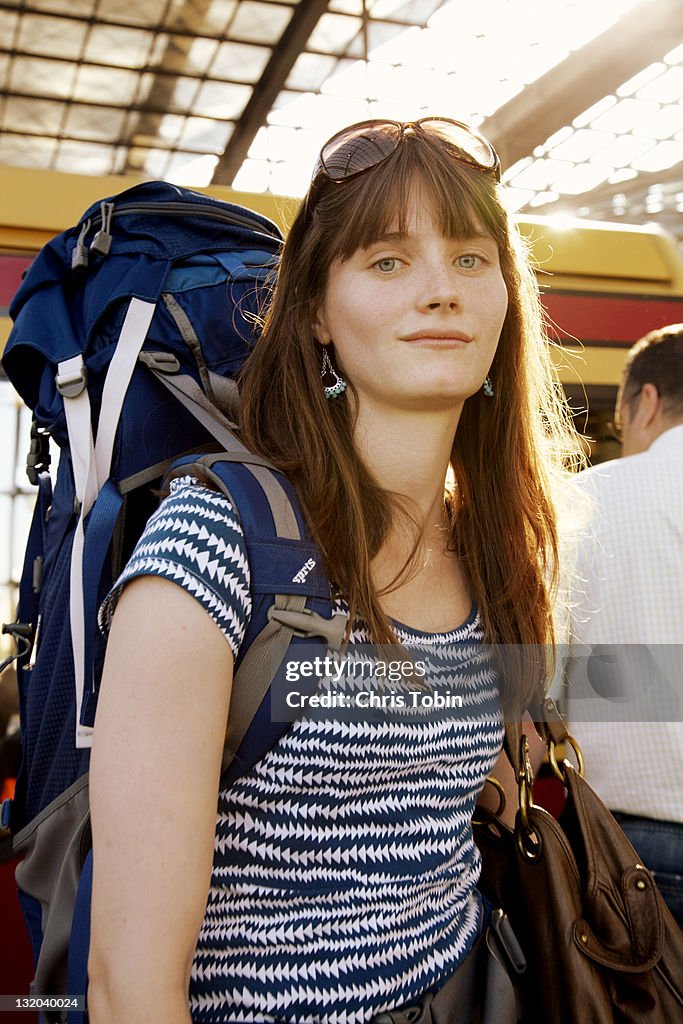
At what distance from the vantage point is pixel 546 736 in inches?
56.7

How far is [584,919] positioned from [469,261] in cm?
98

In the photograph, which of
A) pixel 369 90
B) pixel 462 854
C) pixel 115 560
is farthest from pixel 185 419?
pixel 369 90

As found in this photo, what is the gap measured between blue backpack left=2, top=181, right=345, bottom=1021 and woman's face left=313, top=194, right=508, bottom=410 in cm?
22

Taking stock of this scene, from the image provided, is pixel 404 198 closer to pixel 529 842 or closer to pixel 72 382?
pixel 72 382

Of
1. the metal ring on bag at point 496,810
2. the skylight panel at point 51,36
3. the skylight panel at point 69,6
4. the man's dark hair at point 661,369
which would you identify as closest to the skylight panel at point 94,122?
the skylight panel at point 51,36

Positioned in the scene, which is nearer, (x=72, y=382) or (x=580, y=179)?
(x=72, y=382)

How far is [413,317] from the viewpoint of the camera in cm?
125

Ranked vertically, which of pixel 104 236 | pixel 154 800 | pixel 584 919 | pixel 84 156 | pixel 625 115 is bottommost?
pixel 584 919

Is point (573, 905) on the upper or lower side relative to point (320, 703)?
lower

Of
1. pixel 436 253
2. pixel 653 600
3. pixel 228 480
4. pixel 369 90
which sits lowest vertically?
pixel 653 600

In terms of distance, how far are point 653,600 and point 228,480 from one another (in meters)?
1.16

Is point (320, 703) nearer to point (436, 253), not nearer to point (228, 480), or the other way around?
point (228, 480)

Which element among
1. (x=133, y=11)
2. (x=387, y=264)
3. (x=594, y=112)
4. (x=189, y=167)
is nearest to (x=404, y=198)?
(x=387, y=264)

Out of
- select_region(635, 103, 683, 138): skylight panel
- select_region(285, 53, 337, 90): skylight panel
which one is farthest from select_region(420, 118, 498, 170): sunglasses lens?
select_region(635, 103, 683, 138): skylight panel
